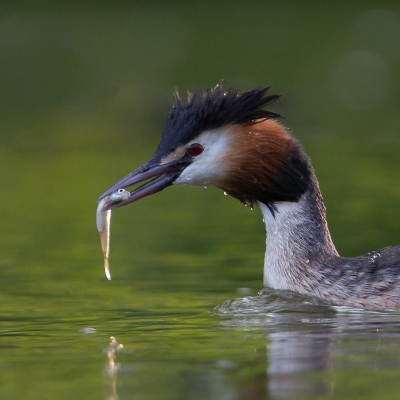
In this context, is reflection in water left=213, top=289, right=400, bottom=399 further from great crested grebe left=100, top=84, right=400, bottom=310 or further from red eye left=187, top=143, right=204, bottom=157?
red eye left=187, top=143, right=204, bottom=157

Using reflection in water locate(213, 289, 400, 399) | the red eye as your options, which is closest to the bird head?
the red eye

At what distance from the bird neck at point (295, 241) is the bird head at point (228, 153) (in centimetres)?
11

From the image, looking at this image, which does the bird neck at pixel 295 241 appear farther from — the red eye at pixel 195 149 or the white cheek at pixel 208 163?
the red eye at pixel 195 149

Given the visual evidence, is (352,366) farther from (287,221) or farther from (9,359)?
(287,221)

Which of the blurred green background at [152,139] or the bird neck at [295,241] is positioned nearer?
the bird neck at [295,241]

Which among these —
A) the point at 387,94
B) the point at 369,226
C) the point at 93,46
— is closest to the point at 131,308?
the point at 369,226

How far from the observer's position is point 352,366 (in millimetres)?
6754

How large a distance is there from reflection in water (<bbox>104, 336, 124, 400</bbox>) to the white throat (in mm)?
2039

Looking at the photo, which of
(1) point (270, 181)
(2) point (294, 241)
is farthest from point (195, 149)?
(2) point (294, 241)

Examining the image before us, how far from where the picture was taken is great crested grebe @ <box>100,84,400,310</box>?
9.13m

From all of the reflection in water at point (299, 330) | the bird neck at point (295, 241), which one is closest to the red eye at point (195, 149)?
the bird neck at point (295, 241)

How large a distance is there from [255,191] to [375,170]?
9243 mm

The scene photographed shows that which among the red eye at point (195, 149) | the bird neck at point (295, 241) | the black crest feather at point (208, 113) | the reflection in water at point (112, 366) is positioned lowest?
the reflection in water at point (112, 366)

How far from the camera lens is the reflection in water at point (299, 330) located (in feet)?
21.1
